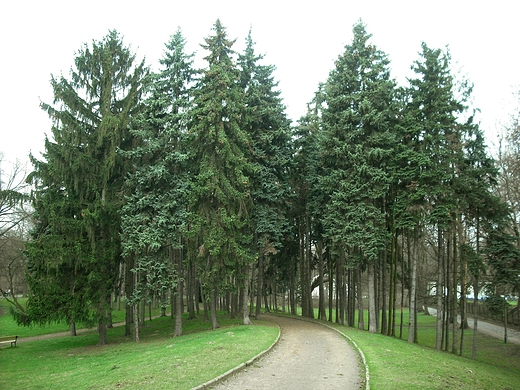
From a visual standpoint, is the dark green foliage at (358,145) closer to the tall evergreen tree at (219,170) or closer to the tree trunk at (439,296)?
the tree trunk at (439,296)

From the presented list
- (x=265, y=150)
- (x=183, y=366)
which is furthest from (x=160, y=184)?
(x=183, y=366)

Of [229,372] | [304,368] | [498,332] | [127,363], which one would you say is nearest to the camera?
[229,372]

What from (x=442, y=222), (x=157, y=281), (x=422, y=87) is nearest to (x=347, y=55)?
(x=422, y=87)

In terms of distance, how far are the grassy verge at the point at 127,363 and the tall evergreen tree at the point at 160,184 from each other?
3980mm

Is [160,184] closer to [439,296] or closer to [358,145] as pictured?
[358,145]

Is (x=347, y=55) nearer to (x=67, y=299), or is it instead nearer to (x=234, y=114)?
(x=234, y=114)

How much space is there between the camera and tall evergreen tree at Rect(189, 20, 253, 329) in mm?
20391

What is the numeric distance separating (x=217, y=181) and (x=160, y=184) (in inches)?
135

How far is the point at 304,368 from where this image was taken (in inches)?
456

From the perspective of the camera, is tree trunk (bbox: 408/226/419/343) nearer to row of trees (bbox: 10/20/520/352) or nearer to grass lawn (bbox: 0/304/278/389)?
row of trees (bbox: 10/20/520/352)

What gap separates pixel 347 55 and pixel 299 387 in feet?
63.8

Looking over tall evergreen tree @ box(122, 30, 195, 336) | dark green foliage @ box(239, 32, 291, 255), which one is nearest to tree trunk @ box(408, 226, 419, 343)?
dark green foliage @ box(239, 32, 291, 255)

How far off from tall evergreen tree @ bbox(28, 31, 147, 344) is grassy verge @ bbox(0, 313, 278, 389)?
2.69m

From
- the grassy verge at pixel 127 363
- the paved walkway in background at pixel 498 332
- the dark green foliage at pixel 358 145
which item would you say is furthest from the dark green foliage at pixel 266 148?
the paved walkway in background at pixel 498 332
